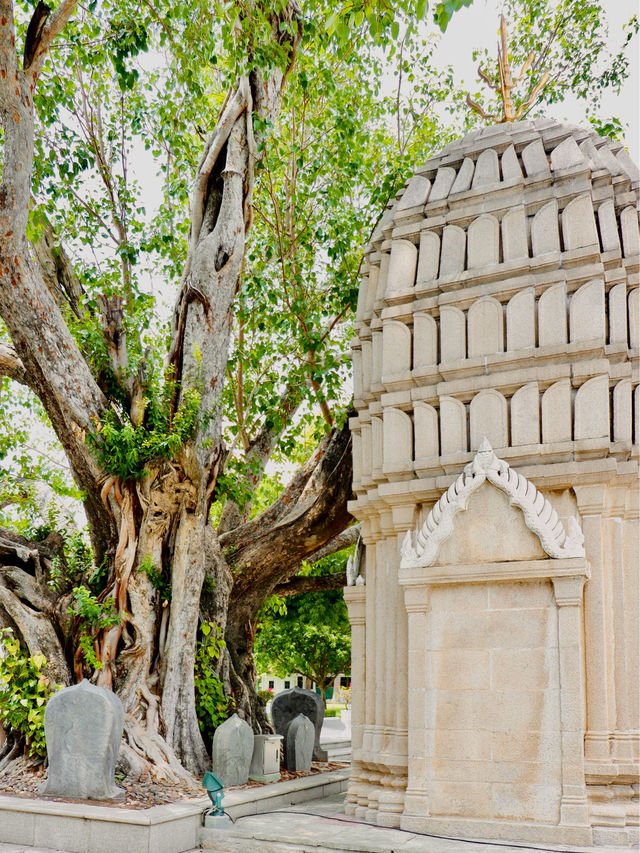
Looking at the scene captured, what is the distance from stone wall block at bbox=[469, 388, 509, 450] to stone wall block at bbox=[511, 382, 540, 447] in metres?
0.09

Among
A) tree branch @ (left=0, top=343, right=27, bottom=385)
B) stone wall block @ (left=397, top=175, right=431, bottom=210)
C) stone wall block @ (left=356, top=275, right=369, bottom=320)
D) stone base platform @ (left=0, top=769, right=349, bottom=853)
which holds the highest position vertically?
stone wall block @ (left=397, top=175, right=431, bottom=210)

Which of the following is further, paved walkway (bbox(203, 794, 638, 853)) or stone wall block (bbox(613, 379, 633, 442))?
stone wall block (bbox(613, 379, 633, 442))

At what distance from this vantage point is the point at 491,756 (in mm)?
6477

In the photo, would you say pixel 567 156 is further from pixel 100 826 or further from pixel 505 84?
pixel 100 826

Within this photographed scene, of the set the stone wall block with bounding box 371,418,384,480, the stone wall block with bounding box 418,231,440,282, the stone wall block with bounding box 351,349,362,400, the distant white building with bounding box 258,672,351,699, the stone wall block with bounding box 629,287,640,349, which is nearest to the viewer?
the stone wall block with bounding box 629,287,640,349

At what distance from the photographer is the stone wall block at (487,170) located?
25.9 feet

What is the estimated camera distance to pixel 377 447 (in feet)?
25.7

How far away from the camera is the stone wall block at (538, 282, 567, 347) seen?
23.3 feet

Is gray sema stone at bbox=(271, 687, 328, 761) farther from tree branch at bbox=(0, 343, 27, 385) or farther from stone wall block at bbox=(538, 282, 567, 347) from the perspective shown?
stone wall block at bbox=(538, 282, 567, 347)

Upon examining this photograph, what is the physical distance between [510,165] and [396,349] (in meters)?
2.05

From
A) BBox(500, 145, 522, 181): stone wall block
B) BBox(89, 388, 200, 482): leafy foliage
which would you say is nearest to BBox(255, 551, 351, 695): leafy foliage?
BBox(89, 388, 200, 482): leafy foliage

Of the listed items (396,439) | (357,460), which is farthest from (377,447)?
(357,460)

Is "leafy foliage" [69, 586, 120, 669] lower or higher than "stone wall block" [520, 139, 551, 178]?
lower

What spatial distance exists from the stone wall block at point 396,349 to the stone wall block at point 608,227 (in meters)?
1.90
